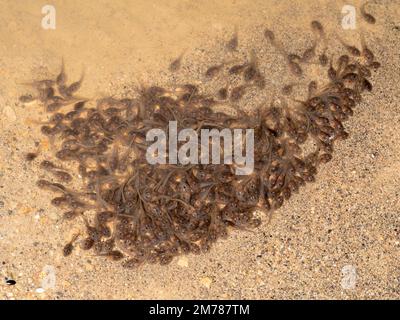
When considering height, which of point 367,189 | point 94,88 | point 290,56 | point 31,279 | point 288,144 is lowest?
point 31,279

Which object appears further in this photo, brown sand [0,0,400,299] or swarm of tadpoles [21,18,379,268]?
brown sand [0,0,400,299]

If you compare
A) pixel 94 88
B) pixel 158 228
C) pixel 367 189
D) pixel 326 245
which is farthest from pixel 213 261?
pixel 94 88

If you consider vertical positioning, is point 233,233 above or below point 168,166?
below

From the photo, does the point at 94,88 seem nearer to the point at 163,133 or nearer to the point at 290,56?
the point at 163,133

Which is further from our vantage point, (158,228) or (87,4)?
(87,4)
